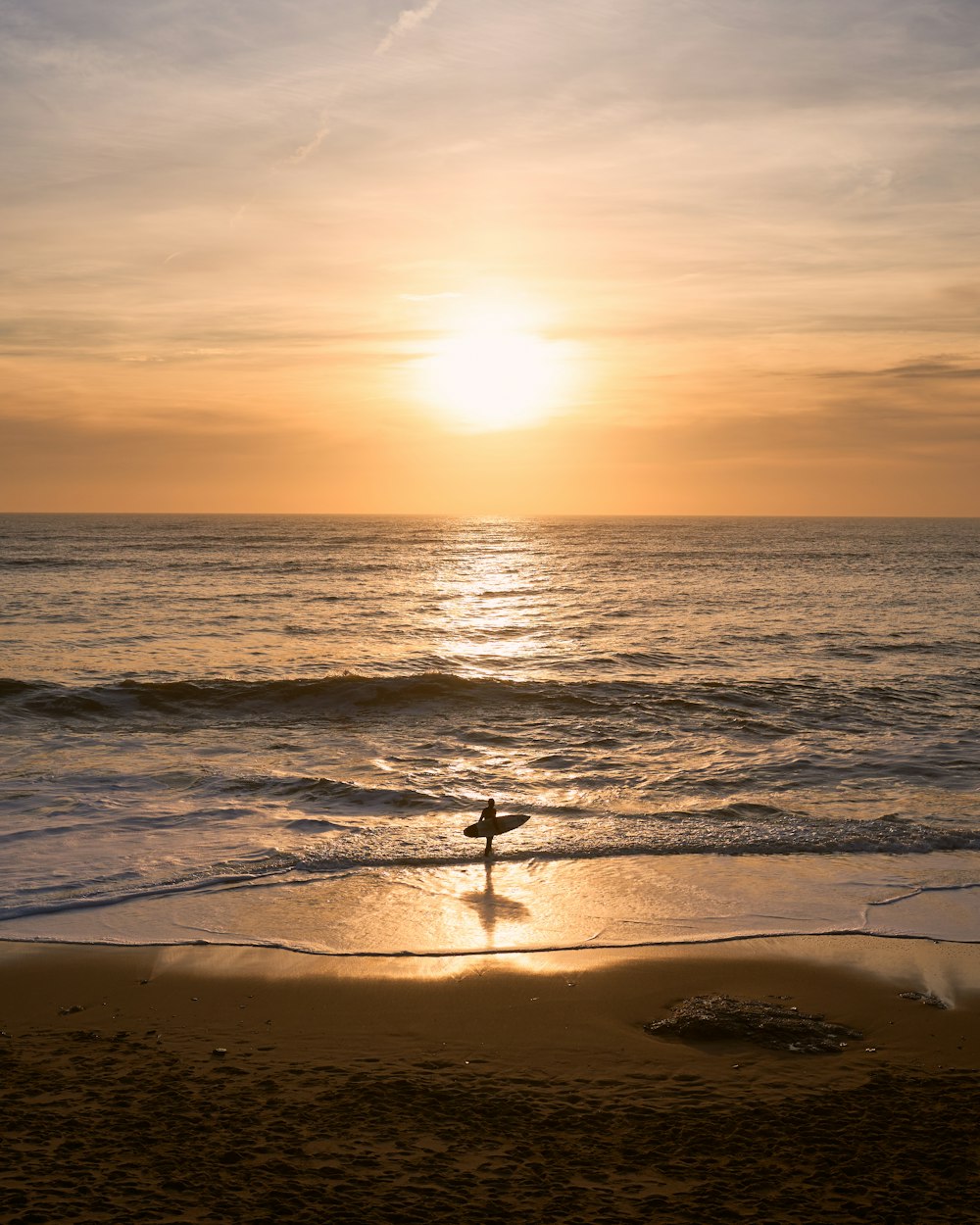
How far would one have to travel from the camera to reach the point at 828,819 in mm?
13922

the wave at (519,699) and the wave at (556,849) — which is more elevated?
the wave at (519,699)

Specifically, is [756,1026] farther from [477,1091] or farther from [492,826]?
[492,826]

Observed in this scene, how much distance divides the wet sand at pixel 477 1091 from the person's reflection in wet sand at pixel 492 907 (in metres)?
1.09

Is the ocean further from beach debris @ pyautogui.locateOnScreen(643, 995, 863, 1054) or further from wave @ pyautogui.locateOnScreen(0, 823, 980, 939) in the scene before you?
beach debris @ pyautogui.locateOnScreen(643, 995, 863, 1054)

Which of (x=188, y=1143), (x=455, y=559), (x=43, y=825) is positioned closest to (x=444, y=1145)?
(x=188, y=1143)

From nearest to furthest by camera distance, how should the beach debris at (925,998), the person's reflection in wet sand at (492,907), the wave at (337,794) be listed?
the beach debris at (925,998)
the person's reflection in wet sand at (492,907)
the wave at (337,794)

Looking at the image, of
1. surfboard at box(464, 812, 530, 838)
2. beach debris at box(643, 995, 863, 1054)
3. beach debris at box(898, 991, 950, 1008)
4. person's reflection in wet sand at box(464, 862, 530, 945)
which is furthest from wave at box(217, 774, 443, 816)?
beach debris at box(898, 991, 950, 1008)

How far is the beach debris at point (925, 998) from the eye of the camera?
317 inches

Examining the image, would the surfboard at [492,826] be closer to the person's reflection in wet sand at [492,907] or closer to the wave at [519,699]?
the person's reflection in wet sand at [492,907]

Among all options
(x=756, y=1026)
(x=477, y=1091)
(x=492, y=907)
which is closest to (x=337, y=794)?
(x=492, y=907)

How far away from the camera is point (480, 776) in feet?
55.8

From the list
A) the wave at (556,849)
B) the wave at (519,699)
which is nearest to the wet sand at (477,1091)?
the wave at (556,849)

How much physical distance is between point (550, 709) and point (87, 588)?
3458 centimetres

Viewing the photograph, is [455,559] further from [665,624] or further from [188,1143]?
[188,1143]
